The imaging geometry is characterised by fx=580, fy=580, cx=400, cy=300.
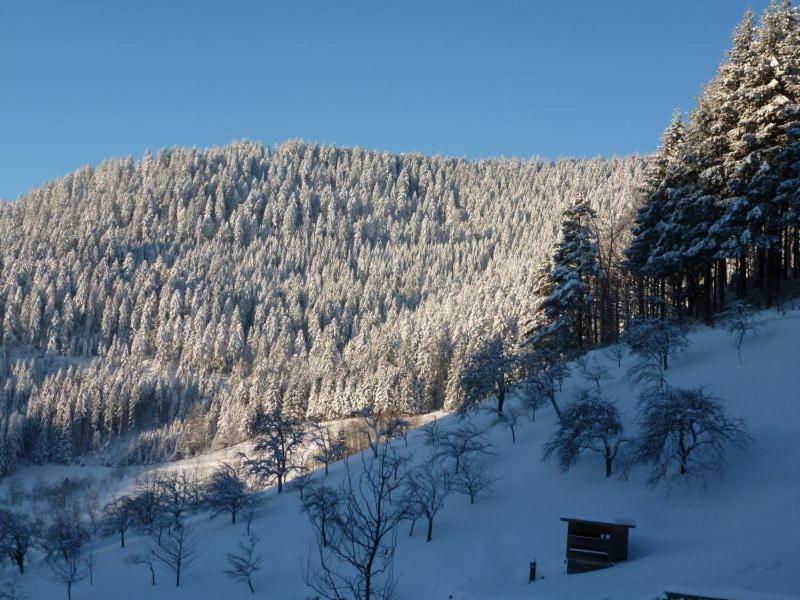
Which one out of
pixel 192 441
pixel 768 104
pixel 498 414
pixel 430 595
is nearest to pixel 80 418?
pixel 192 441

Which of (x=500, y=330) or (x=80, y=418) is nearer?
(x=500, y=330)

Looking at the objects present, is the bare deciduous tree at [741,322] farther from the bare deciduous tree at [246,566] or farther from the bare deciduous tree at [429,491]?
the bare deciduous tree at [246,566]

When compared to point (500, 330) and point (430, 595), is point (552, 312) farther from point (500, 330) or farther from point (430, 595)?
point (500, 330)

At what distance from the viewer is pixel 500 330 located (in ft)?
332

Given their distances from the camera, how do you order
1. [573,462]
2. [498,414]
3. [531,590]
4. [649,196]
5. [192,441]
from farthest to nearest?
[192,441], [649,196], [498,414], [573,462], [531,590]

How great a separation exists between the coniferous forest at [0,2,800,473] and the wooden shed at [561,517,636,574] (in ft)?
51.9

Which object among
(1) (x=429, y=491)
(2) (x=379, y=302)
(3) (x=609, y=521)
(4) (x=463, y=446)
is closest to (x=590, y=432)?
(3) (x=609, y=521)

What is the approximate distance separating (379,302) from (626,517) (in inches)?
5798

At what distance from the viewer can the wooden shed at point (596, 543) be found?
71.7 feet

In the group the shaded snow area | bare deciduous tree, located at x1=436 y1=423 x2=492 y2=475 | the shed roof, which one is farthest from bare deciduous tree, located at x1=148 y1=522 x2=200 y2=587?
the shed roof

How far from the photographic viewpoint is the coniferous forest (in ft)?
116

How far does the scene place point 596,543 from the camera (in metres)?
22.3

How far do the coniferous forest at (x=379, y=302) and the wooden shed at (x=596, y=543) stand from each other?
51.9ft

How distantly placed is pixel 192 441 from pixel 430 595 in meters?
91.5
